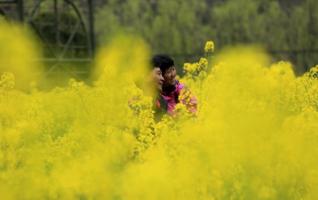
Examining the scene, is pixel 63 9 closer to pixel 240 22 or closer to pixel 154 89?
pixel 154 89

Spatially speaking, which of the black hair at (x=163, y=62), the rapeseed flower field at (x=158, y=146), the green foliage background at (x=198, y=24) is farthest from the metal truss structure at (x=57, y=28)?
the green foliage background at (x=198, y=24)

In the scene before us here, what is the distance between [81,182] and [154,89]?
2010mm

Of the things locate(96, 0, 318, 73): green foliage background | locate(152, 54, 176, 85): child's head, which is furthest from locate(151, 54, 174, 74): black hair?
locate(96, 0, 318, 73): green foliage background

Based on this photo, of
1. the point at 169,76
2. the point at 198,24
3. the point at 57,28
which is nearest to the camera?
the point at 169,76

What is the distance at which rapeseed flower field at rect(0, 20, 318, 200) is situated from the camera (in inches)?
96.9

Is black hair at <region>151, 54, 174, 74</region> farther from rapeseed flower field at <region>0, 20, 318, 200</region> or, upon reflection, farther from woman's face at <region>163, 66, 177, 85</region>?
rapeseed flower field at <region>0, 20, 318, 200</region>

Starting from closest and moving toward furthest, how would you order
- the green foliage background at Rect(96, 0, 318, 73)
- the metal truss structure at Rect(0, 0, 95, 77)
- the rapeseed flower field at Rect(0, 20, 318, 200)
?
the rapeseed flower field at Rect(0, 20, 318, 200), the metal truss structure at Rect(0, 0, 95, 77), the green foliage background at Rect(96, 0, 318, 73)

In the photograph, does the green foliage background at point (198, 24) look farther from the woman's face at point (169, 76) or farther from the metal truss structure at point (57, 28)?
the woman's face at point (169, 76)

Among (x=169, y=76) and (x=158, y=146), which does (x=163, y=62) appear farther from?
(x=158, y=146)

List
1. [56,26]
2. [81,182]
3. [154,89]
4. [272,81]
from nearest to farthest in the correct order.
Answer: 1. [81,182]
2. [272,81]
3. [154,89]
4. [56,26]

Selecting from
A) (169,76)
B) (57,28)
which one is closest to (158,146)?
(169,76)

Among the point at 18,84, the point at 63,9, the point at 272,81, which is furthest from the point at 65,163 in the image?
the point at 63,9

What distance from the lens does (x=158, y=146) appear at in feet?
9.00

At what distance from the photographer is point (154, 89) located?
4.49m
